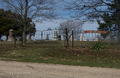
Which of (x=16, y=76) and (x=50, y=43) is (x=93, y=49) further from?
(x=16, y=76)

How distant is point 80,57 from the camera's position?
11.0 meters

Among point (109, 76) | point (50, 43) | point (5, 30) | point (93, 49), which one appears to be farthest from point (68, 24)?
point (109, 76)

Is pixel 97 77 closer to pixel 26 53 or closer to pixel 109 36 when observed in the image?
pixel 26 53

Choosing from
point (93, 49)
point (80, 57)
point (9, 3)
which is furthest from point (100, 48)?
point (9, 3)

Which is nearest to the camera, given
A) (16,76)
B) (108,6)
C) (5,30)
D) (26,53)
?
(16,76)

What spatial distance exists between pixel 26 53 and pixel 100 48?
21.0 ft

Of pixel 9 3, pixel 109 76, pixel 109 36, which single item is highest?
pixel 9 3

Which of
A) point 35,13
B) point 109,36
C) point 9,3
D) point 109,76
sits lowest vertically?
point 109,76

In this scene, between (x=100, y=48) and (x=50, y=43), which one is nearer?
(x=100, y=48)

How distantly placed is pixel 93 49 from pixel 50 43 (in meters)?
5.79

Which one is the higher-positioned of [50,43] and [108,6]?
[108,6]

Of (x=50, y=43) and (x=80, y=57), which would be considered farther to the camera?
(x=50, y=43)

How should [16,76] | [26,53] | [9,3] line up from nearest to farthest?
1. [16,76]
2. [26,53]
3. [9,3]

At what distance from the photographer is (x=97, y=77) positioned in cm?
584
